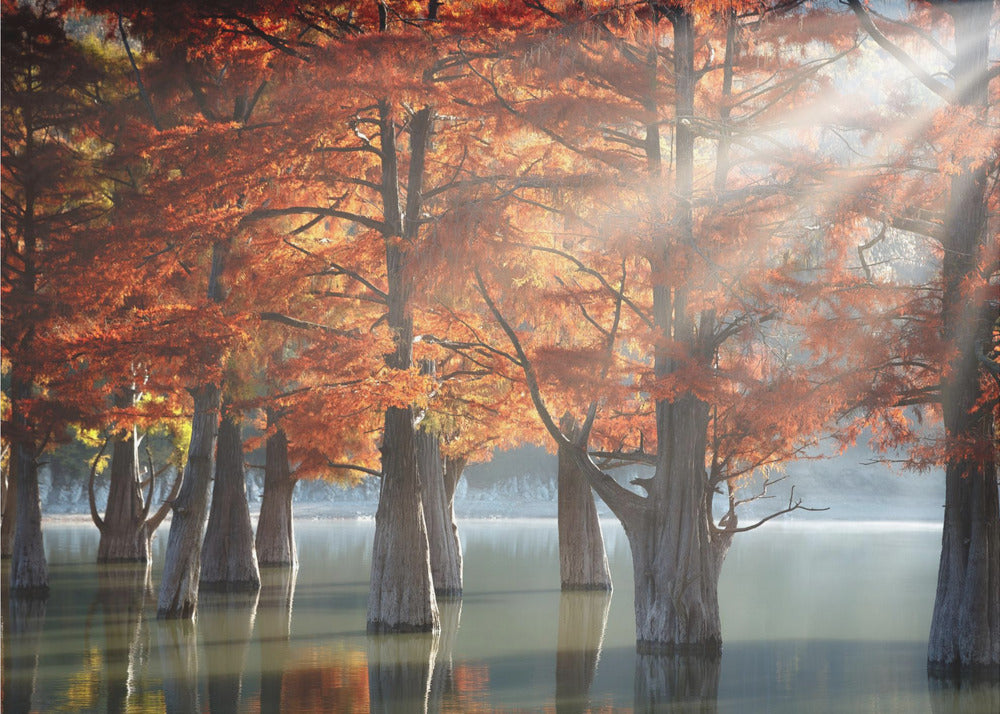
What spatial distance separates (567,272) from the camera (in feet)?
56.6

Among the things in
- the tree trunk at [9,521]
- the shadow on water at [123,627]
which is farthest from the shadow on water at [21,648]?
the tree trunk at [9,521]

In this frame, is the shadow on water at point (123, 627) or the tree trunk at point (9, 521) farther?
the tree trunk at point (9, 521)

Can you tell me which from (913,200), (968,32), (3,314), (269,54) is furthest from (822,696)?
(3,314)

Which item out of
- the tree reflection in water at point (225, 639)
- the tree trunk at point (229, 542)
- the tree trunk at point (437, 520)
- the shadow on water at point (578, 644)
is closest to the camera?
the tree reflection in water at point (225, 639)

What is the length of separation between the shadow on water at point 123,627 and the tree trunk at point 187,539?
2.20ft

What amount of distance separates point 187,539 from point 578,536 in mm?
8583

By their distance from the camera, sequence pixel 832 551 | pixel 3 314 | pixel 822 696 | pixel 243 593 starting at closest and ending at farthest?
pixel 822 696, pixel 3 314, pixel 243 593, pixel 832 551

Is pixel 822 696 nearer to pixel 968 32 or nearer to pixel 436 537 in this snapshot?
pixel 968 32

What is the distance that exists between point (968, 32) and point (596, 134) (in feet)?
16.6

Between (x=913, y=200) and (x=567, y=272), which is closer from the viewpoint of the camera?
(x=913, y=200)

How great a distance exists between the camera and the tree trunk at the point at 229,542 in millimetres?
23516

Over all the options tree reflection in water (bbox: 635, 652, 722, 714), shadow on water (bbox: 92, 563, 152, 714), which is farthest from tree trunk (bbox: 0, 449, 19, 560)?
tree reflection in water (bbox: 635, 652, 722, 714)

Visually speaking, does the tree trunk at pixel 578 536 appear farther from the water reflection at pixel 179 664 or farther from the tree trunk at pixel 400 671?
the water reflection at pixel 179 664

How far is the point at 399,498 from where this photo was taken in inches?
651
